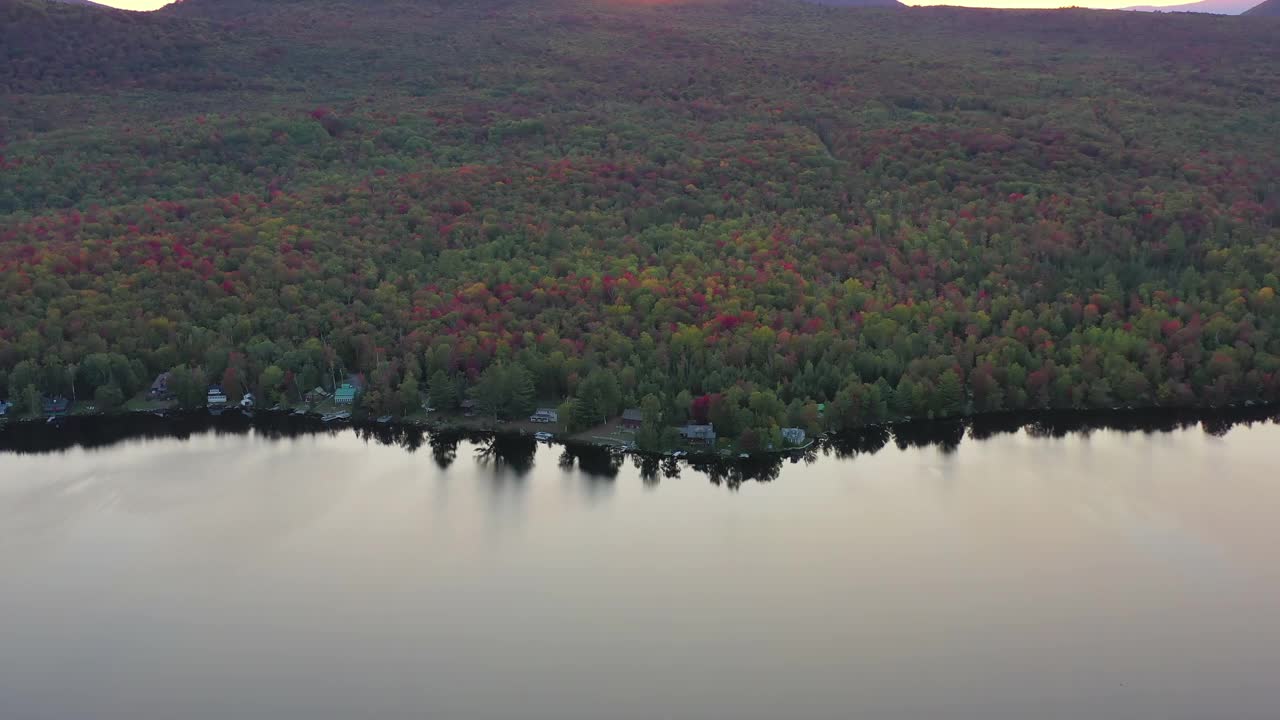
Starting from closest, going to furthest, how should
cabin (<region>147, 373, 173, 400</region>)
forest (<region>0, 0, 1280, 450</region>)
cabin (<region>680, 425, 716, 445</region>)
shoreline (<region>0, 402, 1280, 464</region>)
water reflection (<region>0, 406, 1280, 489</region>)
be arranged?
water reflection (<region>0, 406, 1280, 489</region>), cabin (<region>680, 425, 716, 445</region>), shoreline (<region>0, 402, 1280, 464</region>), forest (<region>0, 0, 1280, 450</region>), cabin (<region>147, 373, 173, 400</region>)

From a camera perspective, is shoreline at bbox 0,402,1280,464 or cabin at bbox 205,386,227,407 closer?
shoreline at bbox 0,402,1280,464

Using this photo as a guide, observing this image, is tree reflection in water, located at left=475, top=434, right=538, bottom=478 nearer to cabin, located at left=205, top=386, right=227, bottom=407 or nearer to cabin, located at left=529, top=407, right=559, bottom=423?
cabin, located at left=529, top=407, right=559, bottom=423

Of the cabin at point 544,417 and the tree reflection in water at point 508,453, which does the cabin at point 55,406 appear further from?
the cabin at point 544,417

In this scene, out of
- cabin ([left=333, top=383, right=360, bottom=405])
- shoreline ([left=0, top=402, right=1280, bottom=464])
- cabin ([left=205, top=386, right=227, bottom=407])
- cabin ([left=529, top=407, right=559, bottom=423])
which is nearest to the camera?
shoreline ([left=0, top=402, right=1280, bottom=464])

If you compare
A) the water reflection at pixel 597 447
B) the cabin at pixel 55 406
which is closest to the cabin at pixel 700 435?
the water reflection at pixel 597 447

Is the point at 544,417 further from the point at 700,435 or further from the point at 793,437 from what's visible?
the point at 793,437

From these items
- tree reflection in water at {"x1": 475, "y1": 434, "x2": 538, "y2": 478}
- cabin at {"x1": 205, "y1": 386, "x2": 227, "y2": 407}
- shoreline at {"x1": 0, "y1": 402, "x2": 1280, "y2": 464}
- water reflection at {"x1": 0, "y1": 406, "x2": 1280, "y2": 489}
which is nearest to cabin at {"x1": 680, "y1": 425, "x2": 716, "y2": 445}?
shoreline at {"x1": 0, "y1": 402, "x2": 1280, "y2": 464}
